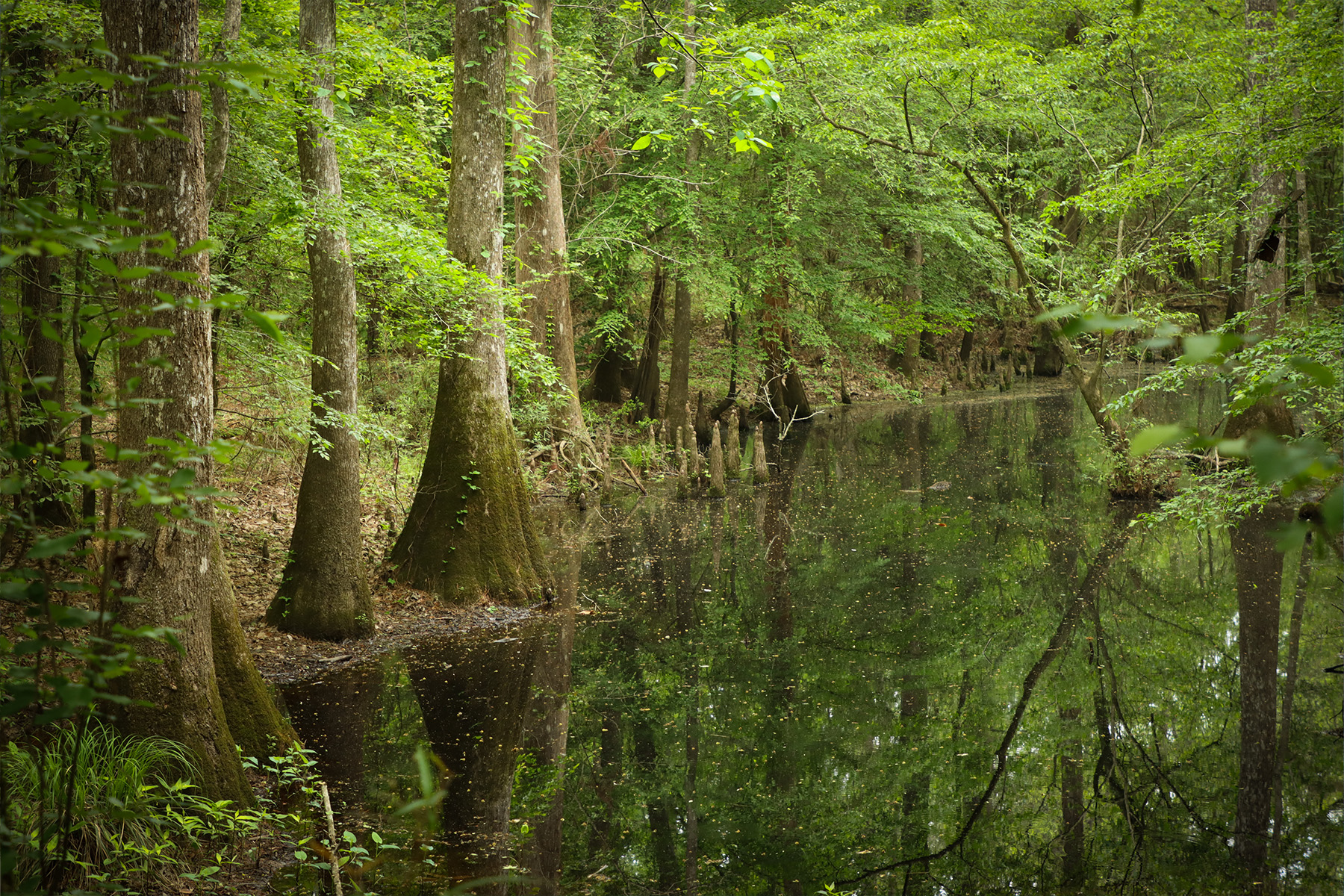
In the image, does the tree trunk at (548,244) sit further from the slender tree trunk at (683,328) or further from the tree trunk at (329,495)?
the tree trunk at (329,495)

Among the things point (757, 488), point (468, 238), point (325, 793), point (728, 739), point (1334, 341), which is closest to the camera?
point (325, 793)

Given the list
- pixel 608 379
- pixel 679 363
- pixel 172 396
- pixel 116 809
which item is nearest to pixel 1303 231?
pixel 679 363

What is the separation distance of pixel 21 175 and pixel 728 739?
6.49m

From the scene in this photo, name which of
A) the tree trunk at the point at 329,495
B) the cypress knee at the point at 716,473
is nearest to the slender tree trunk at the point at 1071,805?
the tree trunk at the point at 329,495

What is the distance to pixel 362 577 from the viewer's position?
8.37m

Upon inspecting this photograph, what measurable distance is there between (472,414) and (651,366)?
1176cm

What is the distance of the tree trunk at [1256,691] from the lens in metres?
5.10

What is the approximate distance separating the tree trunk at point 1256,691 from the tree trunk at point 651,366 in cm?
1220

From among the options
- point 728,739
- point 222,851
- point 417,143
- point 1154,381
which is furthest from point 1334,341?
point 417,143

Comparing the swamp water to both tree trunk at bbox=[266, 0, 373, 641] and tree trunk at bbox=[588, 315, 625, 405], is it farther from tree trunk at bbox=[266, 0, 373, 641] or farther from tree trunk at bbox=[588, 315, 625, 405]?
tree trunk at bbox=[588, 315, 625, 405]


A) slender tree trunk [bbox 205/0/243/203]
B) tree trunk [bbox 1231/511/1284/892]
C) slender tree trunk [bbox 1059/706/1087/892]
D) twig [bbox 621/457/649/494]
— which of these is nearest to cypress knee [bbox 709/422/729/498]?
twig [bbox 621/457/649/494]

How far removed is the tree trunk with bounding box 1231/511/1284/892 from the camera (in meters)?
5.10

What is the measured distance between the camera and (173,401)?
400 cm

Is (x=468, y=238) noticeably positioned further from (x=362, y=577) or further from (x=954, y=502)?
(x=954, y=502)
